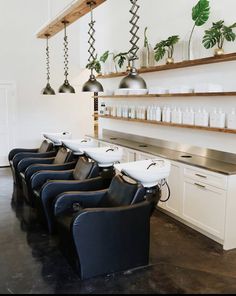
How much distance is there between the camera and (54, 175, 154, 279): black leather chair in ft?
8.41

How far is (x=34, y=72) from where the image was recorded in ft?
24.0

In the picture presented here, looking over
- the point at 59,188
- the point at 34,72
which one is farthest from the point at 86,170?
the point at 34,72

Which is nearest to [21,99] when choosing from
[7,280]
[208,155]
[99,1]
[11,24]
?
[11,24]

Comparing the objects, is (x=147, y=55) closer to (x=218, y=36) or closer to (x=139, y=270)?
(x=218, y=36)

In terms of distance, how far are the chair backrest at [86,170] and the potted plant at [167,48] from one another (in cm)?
176

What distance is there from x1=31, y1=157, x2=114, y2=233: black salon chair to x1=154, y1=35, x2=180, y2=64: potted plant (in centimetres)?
173

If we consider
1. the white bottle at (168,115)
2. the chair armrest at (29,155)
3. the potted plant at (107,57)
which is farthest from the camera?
the potted plant at (107,57)

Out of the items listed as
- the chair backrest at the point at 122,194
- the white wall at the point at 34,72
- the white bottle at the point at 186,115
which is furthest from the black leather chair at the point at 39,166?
→ the white wall at the point at 34,72

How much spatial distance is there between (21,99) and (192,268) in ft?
18.7

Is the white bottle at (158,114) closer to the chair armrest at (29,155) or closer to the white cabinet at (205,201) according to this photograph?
the white cabinet at (205,201)

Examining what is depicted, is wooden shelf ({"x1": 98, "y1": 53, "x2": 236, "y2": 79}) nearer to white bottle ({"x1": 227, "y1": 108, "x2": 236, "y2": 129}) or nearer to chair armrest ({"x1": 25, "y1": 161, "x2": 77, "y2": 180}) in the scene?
white bottle ({"x1": 227, "y1": 108, "x2": 236, "y2": 129})

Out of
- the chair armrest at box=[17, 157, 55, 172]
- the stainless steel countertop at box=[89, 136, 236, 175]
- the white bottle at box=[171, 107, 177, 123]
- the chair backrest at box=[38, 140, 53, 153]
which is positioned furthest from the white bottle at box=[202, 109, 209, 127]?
the chair backrest at box=[38, 140, 53, 153]

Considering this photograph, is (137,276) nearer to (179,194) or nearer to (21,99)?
(179,194)

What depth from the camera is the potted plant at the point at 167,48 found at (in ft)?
13.6
